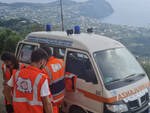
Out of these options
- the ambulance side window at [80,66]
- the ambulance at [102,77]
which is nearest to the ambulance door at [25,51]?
the ambulance at [102,77]

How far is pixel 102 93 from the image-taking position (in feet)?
10.1

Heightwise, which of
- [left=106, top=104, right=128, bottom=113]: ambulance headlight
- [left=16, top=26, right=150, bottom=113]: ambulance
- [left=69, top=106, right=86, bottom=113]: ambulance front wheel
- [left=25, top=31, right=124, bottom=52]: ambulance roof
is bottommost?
[left=69, top=106, right=86, bottom=113]: ambulance front wheel

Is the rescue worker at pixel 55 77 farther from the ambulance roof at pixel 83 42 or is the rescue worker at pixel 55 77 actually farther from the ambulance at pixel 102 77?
the ambulance roof at pixel 83 42

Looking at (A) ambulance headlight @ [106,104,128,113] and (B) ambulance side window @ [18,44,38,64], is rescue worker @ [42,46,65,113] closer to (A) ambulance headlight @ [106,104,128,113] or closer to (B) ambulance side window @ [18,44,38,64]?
(A) ambulance headlight @ [106,104,128,113]

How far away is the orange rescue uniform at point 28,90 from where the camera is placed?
214 cm

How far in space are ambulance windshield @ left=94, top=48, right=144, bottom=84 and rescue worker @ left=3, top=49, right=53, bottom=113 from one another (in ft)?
4.20

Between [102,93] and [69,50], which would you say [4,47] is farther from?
[102,93]

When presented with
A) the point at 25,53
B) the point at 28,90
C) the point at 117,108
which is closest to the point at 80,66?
the point at 117,108

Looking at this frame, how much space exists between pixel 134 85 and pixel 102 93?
64 centimetres

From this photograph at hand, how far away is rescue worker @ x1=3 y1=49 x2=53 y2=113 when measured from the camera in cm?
214

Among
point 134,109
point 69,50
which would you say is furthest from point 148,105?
point 69,50

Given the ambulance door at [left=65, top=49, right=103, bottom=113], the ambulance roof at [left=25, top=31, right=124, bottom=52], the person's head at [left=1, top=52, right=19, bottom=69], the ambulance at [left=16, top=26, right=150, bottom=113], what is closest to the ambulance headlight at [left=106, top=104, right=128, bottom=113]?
the ambulance at [left=16, top=26, right=150, bottom=113]

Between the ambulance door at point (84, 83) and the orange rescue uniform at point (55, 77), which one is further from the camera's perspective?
the ambulance door at point (84, 83)

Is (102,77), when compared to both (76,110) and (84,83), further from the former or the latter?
(76,110)
